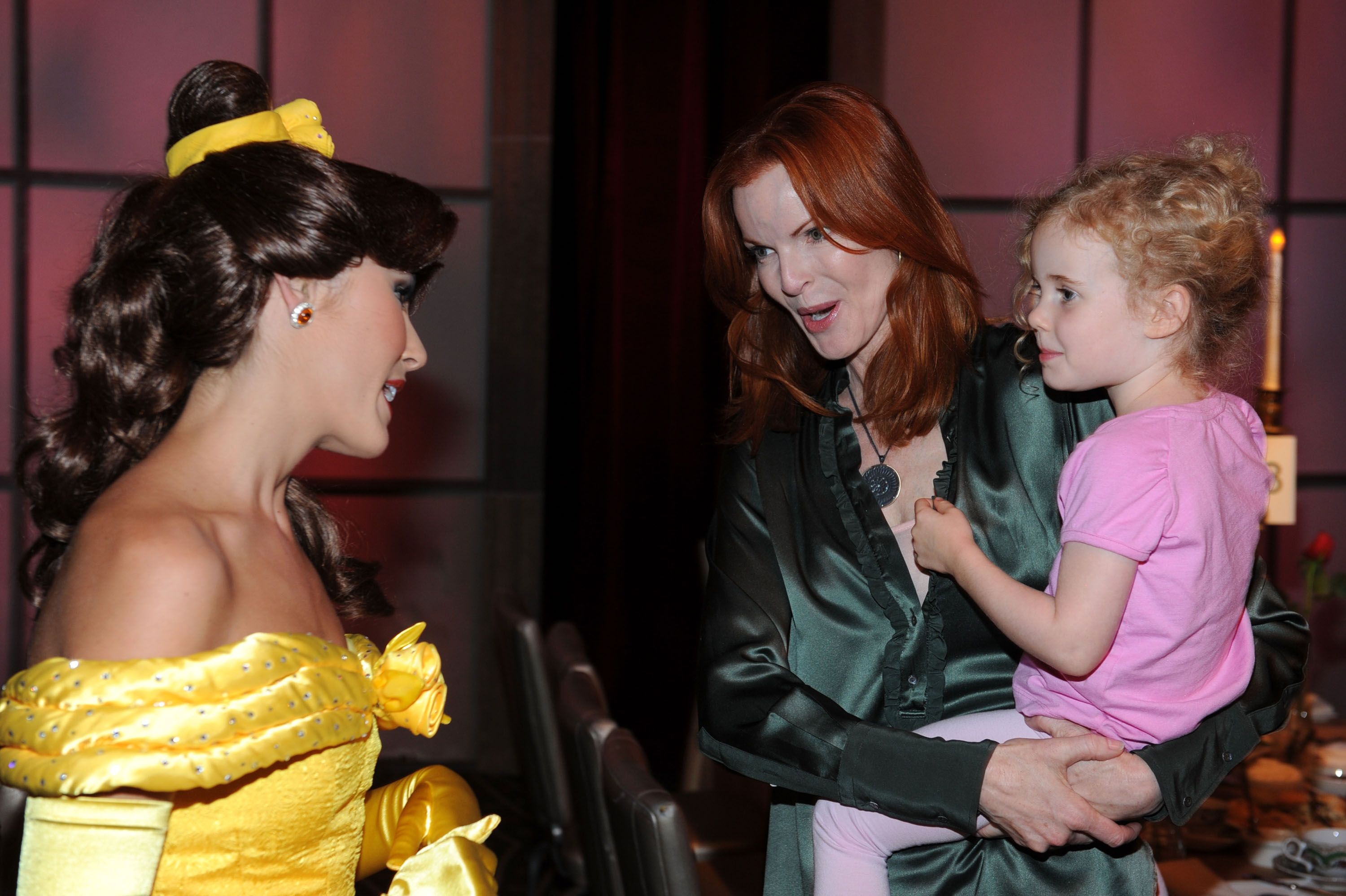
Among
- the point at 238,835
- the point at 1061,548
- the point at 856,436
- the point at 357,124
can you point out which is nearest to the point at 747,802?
the point at 856,436

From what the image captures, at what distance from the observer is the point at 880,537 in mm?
1439

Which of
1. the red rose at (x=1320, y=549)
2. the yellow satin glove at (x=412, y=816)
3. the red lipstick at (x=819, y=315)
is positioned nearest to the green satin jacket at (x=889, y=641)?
the red lipstick at (x=819, y=315)

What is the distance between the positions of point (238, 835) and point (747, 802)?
215 centimetres

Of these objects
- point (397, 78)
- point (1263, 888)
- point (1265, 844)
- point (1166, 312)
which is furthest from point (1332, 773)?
point (397, 78)

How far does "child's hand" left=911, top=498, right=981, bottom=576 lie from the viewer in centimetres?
131

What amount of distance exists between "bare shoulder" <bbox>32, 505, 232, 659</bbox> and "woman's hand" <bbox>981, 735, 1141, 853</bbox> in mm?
796

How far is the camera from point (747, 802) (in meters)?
2.99

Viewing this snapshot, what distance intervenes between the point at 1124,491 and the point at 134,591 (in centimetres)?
94

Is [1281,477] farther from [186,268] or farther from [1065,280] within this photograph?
[186,268]

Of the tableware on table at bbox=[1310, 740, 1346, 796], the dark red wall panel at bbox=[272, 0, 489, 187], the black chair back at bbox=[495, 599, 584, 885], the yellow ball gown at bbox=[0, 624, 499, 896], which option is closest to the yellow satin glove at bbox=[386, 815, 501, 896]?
the yellow ball gown at bbox=[0, 624, 499, 896]

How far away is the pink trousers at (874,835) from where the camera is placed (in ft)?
4.31

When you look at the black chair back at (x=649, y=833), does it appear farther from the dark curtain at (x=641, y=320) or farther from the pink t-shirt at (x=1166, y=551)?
the dark curtain at (x=641, y=320)

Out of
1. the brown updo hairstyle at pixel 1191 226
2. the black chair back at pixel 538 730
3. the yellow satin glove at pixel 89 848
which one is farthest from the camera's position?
the black chair back at pixel 538 730

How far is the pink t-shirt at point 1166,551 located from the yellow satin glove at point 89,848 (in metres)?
0.92
